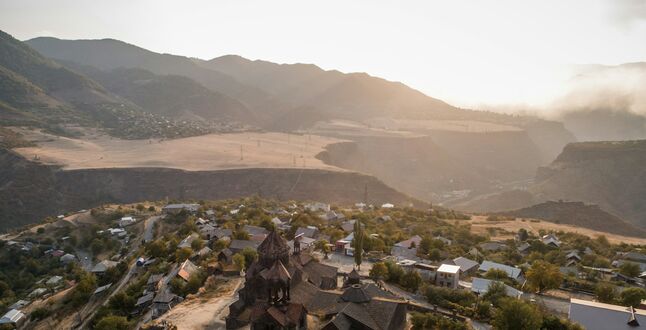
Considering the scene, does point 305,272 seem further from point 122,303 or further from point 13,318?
point 13,318

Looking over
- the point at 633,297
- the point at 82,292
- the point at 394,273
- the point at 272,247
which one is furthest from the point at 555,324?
the point at 82,292

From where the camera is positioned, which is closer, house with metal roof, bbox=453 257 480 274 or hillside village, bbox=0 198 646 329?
hillside village, bbox=0 198 646 329

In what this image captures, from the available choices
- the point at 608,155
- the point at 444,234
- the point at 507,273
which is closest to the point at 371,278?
the point at 507,273

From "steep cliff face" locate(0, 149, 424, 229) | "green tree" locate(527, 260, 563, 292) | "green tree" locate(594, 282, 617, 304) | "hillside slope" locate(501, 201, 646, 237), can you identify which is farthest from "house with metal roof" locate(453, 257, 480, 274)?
"steep cliff face" locate(0, 149, 424, 229)

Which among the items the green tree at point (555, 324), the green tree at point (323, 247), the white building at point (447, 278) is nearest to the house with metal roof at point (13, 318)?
the green tree at point (323, 247)

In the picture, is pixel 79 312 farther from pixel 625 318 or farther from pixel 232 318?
pixel 625 318

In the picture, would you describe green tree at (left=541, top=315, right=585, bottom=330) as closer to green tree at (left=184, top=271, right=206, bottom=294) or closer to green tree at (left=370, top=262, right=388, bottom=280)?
green tree at (left=370, top=262, right=388, bottom=280)
